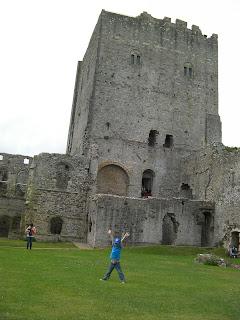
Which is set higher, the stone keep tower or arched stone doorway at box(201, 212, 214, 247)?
the stone keep tower

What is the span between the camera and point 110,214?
24.9 m

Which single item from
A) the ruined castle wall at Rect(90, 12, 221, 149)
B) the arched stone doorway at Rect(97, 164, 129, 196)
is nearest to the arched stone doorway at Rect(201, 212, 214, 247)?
the arched stone doorway at Rect(97, 164, 129, 196)

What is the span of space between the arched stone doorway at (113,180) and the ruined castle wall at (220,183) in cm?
585

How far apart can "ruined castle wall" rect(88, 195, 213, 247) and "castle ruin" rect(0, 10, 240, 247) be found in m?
0.07

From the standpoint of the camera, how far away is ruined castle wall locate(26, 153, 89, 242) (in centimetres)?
2797

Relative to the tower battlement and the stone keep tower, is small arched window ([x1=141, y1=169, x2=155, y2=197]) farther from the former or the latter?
the tower battlement

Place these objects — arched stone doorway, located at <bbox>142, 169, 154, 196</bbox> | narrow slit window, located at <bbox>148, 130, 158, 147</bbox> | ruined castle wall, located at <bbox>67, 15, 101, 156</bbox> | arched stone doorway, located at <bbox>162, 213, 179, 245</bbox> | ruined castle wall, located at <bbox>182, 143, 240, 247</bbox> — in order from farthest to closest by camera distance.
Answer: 1. narrow slit window, located at <bbox>148, 130, 158, 147</bbox>
2. ruined castle wall, located at <bbox>67, 15, 101, 156</bbox>
3. arched stone doorway, located at <bbox>142, 169, 154, 196</bbox>
4. arched stone doorway, located at <bbox>162, 213, 179, 245</bbox>
5. ruined castle wall, located at <bbox>182, 143, 240, 247</bbox>

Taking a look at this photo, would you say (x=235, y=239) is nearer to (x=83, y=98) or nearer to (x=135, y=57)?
(x=135, y=57)

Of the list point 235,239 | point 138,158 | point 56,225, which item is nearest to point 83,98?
point 138,158

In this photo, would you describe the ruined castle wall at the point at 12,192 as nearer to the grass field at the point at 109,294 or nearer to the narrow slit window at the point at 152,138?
the narrow slit window at the point at 152,138

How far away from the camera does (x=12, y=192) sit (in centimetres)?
3525

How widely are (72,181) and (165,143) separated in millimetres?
10711

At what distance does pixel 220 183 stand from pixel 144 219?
6.20 metres

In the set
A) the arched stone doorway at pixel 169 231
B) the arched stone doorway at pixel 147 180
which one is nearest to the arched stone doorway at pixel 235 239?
the arched stone doorway at pixel 169 231
